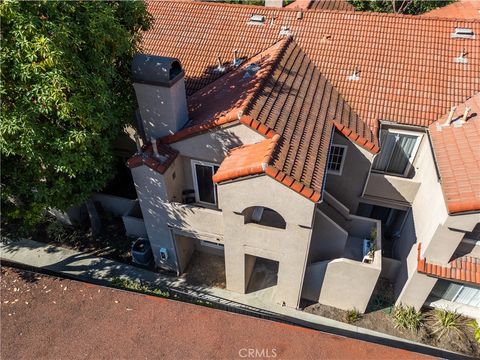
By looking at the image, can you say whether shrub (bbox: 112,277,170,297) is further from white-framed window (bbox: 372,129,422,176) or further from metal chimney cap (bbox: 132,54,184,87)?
white-framed window (bbox: 372,129,422,176)

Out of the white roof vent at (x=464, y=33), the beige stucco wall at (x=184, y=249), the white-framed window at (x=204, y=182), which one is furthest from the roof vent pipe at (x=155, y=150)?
the white roof vent at (x=464, y=33)

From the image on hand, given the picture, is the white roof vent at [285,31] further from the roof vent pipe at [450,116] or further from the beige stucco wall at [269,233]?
the beige stucco wall at [269,233]

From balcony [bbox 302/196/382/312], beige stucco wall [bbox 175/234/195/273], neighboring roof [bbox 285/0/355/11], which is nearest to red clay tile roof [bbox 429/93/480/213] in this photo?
balcony [bbox 302/196/382/312]

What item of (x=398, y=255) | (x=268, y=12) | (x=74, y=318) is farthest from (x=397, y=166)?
(x=74, y=318)

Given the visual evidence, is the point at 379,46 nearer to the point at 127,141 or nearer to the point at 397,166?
the point at 397,166

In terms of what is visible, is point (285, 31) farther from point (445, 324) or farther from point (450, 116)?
point (445, 324)

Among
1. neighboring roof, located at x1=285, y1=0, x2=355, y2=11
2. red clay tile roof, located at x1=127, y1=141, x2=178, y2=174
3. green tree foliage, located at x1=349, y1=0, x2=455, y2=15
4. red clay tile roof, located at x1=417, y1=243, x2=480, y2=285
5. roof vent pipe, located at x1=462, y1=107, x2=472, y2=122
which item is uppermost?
neighboring roof, located at x1=285, y1=0, x2=355, y2=11
